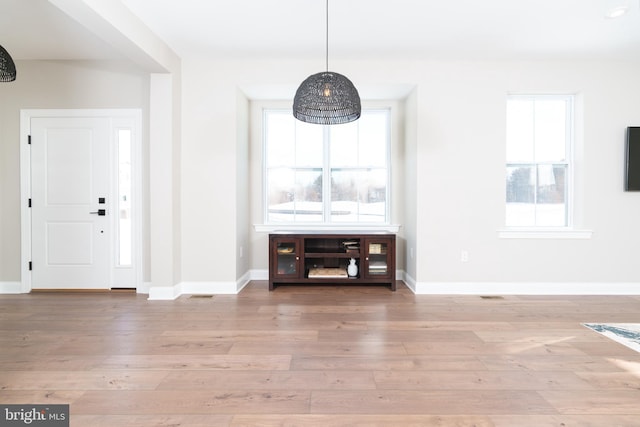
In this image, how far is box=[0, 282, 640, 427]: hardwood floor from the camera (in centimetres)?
168

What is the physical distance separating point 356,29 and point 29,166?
3.98m

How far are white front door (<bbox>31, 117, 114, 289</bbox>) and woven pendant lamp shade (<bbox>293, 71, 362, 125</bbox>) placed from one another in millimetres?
2725

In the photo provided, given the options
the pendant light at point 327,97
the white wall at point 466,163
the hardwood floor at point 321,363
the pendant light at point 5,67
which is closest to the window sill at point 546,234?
the white wall at point 466,163

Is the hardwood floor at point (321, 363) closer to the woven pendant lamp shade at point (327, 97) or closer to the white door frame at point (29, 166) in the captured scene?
the white door frame at point (29, 166)

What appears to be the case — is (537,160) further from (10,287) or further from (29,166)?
(10,287)

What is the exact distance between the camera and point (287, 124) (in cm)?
456

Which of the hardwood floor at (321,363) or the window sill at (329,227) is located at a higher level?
the window sill at (329,227)

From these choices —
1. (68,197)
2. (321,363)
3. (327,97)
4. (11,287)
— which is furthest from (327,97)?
(11,287)

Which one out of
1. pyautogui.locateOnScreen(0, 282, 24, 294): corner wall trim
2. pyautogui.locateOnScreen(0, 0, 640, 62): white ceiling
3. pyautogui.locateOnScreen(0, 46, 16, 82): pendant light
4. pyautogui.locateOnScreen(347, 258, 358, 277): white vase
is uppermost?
pyautogui.locateOnScreen(0, 0, 640, 62): white ceiling

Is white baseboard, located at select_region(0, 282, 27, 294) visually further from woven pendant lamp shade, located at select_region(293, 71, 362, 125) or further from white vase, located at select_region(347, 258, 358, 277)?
woven pendant lamp shade, located at select_region(293, 71, 362, 125)

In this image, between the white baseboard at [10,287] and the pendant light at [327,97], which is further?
the white baseboard at [10,287]

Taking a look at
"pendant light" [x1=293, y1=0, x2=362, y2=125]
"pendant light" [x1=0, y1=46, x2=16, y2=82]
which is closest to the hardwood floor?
"pendant light" [x1=293, y1=0, x2=362, y2=125]

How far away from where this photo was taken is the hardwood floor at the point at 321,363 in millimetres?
1678

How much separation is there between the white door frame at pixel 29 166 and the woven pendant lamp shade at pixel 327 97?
234 cm
